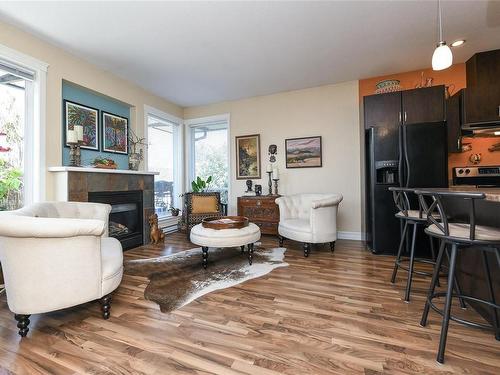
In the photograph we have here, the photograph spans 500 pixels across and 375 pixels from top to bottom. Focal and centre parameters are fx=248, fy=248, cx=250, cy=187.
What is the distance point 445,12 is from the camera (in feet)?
8.14

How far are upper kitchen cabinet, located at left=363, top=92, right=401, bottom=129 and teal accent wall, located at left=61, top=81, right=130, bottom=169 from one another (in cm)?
381

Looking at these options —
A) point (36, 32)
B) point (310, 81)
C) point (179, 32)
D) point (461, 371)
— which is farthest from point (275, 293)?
point (36, 32)

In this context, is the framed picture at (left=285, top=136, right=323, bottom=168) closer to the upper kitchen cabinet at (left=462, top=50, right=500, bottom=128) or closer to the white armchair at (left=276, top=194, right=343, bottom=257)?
the white armchair at (left=276, top=194, right=343, bottom=257)

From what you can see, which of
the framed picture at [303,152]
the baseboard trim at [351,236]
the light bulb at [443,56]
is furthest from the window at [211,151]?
the light bulb at [443,56]

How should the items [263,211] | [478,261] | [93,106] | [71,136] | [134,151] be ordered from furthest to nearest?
1. [263,211]
2. [134,151]
3. [93,106]
4. [71,136]
5. [478,261]

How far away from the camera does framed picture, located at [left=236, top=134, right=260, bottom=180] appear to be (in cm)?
487

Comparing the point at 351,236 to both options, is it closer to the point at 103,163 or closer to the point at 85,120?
the point at 103,163

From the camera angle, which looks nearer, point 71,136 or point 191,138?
point 71,136

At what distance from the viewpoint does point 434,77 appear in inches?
144

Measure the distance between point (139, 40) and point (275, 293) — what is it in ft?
10.3

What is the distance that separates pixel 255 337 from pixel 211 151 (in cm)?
435

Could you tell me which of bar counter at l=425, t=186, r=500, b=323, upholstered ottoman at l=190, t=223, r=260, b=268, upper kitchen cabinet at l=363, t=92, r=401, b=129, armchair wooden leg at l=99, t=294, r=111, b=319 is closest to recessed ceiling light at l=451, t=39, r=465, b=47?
upper kitchen cabinet at l=363, t=92, r=401, b=129

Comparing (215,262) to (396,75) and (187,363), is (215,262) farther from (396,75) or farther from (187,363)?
(396,75)

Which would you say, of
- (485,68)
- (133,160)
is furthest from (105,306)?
(485,68)
